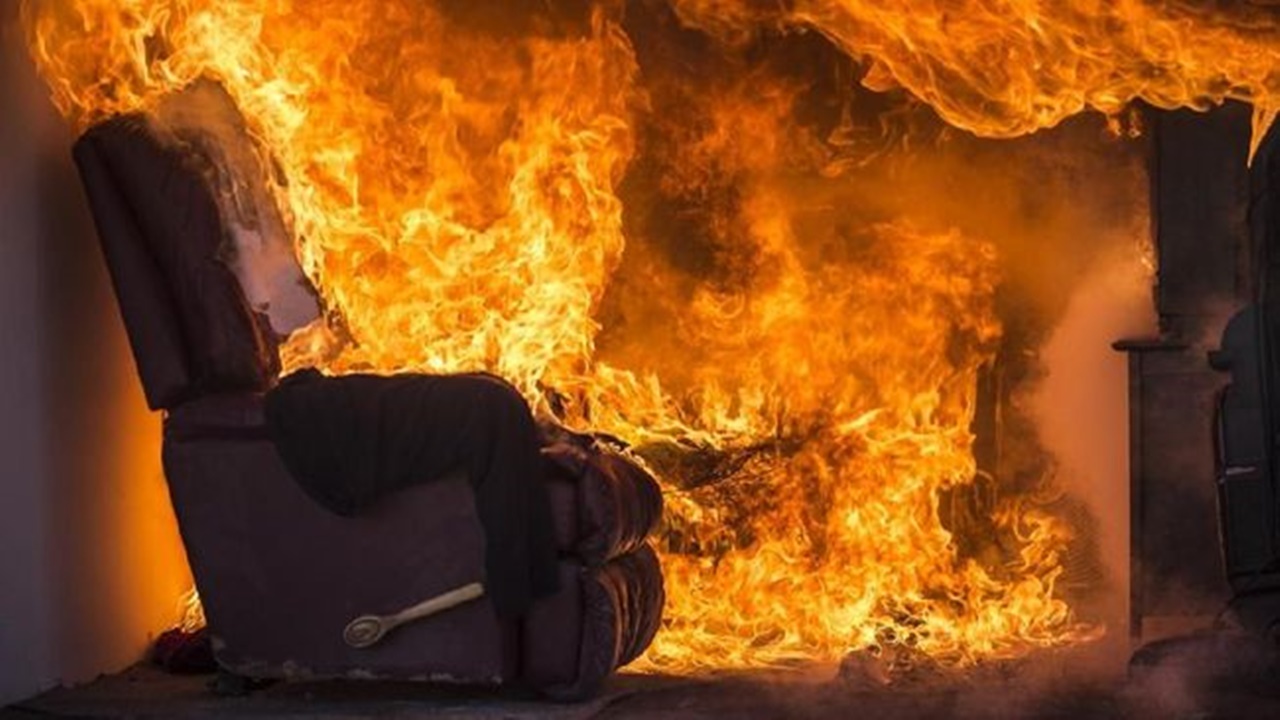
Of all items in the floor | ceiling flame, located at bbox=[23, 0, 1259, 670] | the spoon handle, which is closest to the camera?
the floor

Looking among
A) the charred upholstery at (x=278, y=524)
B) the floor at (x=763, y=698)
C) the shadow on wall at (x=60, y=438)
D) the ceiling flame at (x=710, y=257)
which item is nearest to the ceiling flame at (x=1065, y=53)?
the ceiling flame at (x=710, y=257)

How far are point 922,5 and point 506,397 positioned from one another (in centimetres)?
264

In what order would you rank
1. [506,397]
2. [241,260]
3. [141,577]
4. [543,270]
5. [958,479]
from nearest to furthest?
[506,397] → [241,260] → [141,577] → [543,270] → [958,479]

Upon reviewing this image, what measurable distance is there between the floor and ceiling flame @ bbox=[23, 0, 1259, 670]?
0.55m

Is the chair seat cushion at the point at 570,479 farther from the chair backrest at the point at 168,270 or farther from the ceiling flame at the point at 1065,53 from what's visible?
the ceiling flame at the point at 1065,53

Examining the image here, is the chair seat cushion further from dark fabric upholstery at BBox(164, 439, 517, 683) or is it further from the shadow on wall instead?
the shadow on wall

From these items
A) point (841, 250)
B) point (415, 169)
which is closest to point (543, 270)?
point (415, 169)

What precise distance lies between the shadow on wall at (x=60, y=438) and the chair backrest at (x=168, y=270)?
12.0 inches

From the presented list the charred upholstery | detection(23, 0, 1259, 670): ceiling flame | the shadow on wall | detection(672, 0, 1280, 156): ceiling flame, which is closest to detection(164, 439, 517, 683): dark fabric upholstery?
the charred upholstery

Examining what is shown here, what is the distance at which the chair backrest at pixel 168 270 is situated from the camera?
649 centimetres

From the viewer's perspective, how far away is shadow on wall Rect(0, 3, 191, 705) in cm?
656

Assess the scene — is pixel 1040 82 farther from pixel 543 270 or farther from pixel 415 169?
pixel 415 169

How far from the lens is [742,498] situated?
8.62 m

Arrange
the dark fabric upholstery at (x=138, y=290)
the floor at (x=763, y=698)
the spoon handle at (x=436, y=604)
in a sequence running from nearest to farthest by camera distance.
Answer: the floor at (x=763, y=698) → the spoon handle at (x=436, y=604) → the dark fabric upholstery at (x=138, y=290)
